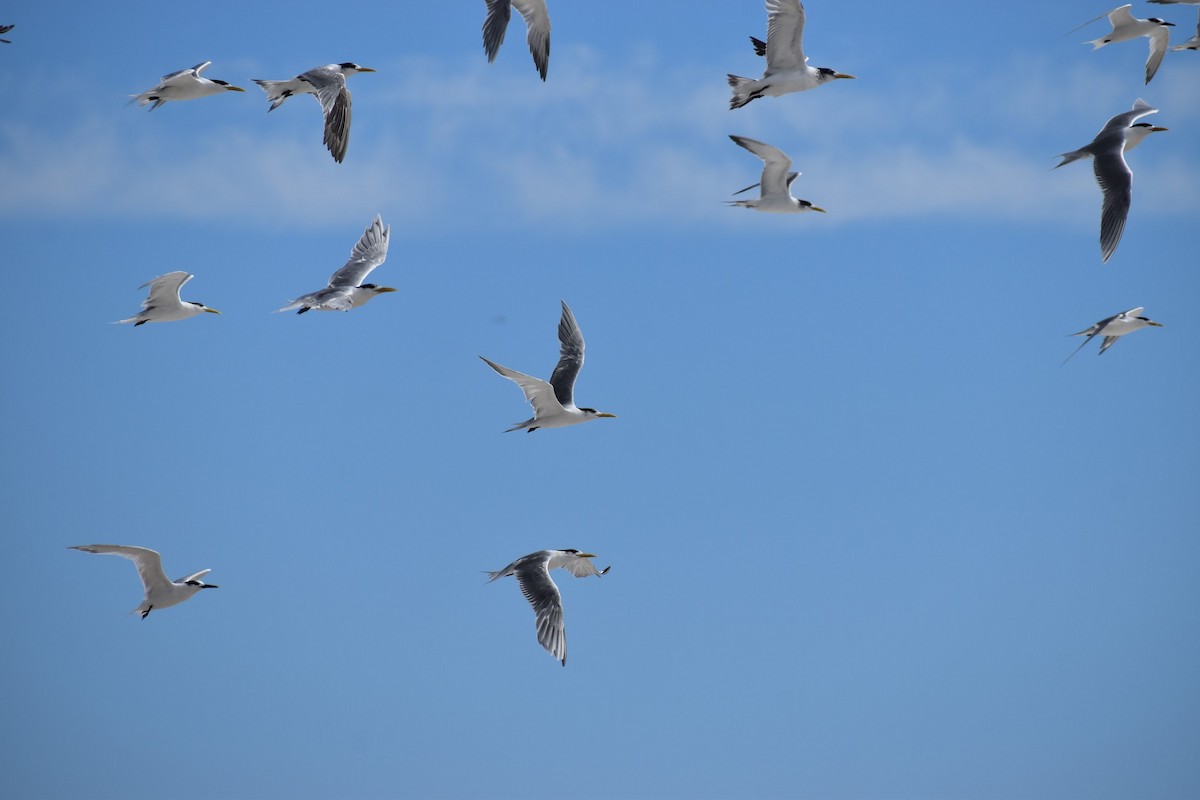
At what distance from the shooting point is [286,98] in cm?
2269

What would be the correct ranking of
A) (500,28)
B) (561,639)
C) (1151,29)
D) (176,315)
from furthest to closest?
(1151,29) → (176,315) → (500,28) → (561,639)

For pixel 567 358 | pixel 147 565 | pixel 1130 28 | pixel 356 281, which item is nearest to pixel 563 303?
pixel 567 358

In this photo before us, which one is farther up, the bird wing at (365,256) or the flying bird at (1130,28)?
the flying bird at (1130,28)

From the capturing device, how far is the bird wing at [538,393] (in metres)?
21.3

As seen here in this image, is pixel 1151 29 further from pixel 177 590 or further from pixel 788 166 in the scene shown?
pixel 177 590

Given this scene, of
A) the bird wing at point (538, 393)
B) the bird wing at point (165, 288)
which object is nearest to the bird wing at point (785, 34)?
the bird wing at point (538, 393)

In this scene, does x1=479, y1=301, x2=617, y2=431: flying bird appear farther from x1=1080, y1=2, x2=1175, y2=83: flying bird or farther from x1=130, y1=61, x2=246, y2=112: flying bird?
x1=1080, y1=2, x2=1175, y2=83: flying bird

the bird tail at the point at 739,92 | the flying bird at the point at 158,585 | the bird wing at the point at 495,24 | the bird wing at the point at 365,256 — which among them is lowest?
the flying bird at the point at 158,585

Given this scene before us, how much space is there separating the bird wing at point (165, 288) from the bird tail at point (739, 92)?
27.5ft

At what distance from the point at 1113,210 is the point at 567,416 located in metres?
8.12

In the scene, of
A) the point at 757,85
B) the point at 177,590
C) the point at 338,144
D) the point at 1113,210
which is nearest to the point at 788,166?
the point at 757,85

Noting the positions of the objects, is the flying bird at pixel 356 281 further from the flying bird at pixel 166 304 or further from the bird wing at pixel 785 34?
the bird wing at pixel 785 34

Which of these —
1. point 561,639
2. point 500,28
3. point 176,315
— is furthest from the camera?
point 176,315

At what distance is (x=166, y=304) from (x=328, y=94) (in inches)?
155
